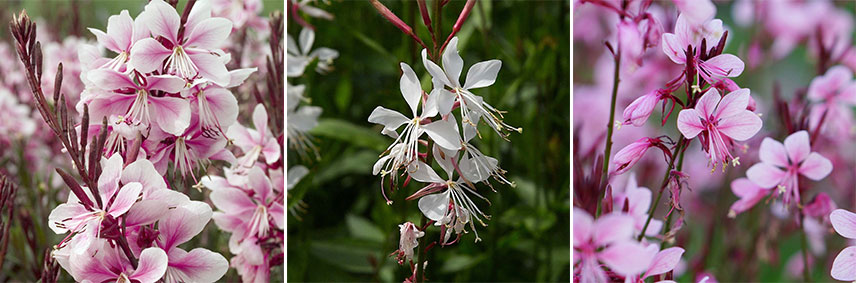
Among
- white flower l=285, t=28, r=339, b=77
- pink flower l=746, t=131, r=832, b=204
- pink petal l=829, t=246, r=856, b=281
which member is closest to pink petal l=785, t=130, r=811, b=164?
pink flower l=746, t=131, r=832, b=204

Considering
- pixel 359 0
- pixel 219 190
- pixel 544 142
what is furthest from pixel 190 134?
pixel 544 142

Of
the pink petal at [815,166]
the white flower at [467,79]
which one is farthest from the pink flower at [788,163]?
the white flower at [467,79]

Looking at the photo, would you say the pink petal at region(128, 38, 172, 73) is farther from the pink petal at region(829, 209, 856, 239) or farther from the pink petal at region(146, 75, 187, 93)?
the pink petal at region(829, 209, 856, 239)

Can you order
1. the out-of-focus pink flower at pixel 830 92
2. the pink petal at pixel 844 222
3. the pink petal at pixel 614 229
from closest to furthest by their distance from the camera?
the pink petal at pixel 614 229, the pink petal at pixel 844 222, the out-of-focus pink flower at pixel 830 92

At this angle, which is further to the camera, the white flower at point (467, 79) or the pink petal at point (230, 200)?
the pink petal at point (230, 200)

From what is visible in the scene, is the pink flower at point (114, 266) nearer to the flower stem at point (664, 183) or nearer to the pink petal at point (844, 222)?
the flower stem at point (664, 183)

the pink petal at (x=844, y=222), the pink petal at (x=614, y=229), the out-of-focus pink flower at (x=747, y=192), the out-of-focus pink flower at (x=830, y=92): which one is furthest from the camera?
the out-of-focus pink flower at (x=830, y=92)
